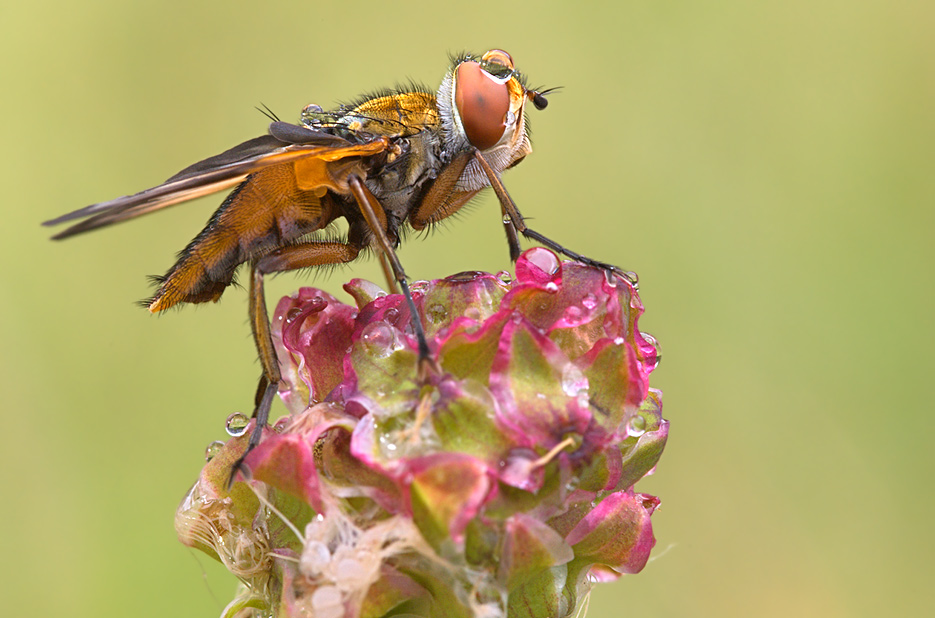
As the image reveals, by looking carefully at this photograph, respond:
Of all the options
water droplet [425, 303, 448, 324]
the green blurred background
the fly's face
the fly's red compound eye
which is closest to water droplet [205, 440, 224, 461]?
water droplet [425, 303, 448, 324]

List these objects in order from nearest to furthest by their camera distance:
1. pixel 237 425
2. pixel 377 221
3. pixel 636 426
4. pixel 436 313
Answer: pixel 636 426 → pixel 436 313 → pixel 237 425 → pixel 377 221

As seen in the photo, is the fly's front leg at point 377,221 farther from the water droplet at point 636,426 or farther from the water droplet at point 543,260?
the water droplet at point 636,426

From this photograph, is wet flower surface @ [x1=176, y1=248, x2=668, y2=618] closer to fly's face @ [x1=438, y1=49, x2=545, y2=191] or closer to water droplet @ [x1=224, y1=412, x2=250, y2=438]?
water droplet @ [x1=224, y1=412, x2=250, y2=438]

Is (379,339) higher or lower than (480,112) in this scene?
lower

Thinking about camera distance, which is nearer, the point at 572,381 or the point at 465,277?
the point at 572,381

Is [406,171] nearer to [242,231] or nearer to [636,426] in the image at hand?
[242,231]

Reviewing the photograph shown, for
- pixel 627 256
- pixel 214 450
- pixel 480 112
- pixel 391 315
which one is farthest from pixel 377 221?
pixel 627 256

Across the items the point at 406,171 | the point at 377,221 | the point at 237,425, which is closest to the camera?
the point at 237,425

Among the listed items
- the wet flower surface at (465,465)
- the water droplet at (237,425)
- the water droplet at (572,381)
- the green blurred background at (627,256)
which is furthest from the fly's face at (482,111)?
the green blurred background at (627,256)
